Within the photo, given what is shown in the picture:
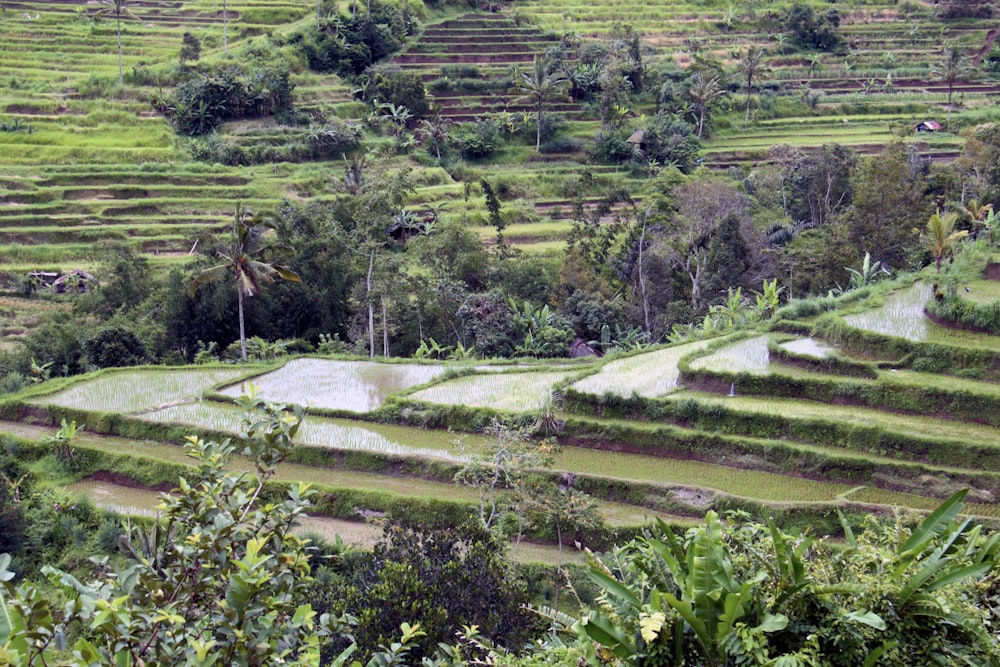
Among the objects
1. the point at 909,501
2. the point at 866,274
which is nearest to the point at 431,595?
the point at 909,501

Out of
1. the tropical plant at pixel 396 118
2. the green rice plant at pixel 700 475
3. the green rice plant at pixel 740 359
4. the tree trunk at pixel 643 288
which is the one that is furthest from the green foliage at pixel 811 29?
the green rice plant at pixel 700 475

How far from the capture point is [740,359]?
14523mm

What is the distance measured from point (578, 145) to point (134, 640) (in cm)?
3312

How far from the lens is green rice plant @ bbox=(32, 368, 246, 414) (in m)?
15.9

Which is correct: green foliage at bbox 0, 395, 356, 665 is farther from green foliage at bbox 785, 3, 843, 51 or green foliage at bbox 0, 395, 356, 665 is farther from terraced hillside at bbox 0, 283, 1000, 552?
green foliage at bbox 785, 3, 843, 51

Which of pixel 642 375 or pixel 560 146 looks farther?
pixel 560 146

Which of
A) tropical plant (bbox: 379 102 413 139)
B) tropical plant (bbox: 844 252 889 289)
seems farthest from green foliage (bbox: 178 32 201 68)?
tropical plant (bbox: 844 252 889 289)

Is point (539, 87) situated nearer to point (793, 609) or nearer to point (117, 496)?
point (117, 496)

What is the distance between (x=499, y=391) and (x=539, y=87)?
22.2m

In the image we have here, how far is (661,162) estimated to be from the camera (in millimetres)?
33688

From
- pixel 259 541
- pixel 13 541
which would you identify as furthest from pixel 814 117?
pixel 259 541

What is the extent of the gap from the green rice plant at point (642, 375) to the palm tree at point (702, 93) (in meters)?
22.2

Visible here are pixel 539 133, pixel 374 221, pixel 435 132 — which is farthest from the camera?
pixel 539 133

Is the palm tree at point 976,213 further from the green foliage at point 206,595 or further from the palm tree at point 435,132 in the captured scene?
the palm tree at point 435,132
